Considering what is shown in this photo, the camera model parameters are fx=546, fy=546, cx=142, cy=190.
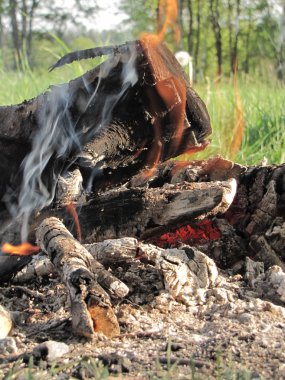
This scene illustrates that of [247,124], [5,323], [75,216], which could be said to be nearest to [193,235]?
[75,216]

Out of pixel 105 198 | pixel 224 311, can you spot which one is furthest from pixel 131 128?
pixel 224 311

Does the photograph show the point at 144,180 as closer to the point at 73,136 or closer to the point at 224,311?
the point at 73,136

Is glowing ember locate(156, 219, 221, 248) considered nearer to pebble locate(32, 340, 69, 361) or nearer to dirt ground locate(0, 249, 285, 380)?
dirt ground locate(0, 249, 285, 380)

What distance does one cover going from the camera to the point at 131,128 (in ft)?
7.82

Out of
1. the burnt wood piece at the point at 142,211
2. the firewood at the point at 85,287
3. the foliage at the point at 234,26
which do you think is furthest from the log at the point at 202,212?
the foliage at the point at 234,26

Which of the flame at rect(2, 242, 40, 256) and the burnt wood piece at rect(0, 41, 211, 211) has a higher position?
the burnt wood piece at rect(0, 41, 211, 211)

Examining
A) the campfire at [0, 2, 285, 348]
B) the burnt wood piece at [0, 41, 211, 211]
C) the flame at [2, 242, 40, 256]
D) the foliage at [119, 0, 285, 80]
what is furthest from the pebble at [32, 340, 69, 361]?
the foliage at [119, 0, 285, 80]

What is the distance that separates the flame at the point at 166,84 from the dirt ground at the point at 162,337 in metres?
0.66

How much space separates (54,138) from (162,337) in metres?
1.01

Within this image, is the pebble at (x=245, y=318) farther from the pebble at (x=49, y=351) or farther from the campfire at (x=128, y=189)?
the pebble at (x=49, y=351)

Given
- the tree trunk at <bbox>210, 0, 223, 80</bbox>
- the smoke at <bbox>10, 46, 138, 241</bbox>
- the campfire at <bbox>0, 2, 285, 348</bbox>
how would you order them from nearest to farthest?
the campfire at <bbox>0, 2, 285, 348</bbox> < the smoke at <bbox>10, 46, 138, 241</bbox> < the tree trunk at <bbox>210, 0, 223, 80</bbox>

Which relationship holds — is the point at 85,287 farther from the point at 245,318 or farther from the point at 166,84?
the point at 166,84

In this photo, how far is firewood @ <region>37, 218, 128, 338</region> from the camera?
1.69m

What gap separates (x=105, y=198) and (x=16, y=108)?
553mm
